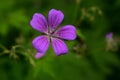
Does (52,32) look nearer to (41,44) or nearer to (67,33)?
(67,33)

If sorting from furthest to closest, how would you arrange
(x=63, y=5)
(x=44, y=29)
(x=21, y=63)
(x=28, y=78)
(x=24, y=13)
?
(x=63, y=5) → (x=24, y=13) → (x=21, y=63) → (x=28, y=78) → (x=44, y=29)

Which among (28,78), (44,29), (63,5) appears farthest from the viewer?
(63,5)

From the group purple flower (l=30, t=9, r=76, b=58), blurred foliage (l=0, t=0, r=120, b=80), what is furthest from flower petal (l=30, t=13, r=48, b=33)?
blurred foliage (l=0, t=0, r=120, b=80)


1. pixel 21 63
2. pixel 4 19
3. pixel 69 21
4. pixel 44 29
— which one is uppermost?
pixel 69 21

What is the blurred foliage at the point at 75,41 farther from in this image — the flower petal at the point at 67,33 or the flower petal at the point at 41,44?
the flower petal at the point at 41,44

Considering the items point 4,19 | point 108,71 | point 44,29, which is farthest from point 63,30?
point 108,71

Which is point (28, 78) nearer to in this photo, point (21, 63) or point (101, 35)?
point (21, 63)

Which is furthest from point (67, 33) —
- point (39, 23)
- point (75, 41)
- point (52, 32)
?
point (75, 41)
